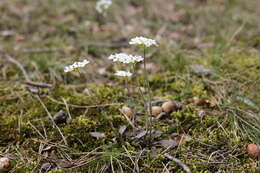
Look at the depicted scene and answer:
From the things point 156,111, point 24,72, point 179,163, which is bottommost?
point 179,163

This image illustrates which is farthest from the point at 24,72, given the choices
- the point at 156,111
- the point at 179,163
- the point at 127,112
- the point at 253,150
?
the point at 253,150

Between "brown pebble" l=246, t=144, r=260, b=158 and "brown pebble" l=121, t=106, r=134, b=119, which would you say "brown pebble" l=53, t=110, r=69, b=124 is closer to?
"brown pebble" l=121, t=106, r=134, b=119

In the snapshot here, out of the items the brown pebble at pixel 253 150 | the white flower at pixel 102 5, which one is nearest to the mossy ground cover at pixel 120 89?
the brown pebble at pixel 253 150

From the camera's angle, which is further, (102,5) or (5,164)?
(102,5)

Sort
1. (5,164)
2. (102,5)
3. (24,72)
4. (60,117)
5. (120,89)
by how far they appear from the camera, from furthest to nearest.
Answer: (102,5) < (24,72) < (120,89) < (60,117) < (5,164)

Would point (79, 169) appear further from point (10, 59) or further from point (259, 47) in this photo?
point (259, 47)

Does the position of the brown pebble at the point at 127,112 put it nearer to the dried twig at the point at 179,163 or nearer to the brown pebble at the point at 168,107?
the brown pebble at the point at 168,107

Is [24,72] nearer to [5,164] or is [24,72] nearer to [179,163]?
[5,164]

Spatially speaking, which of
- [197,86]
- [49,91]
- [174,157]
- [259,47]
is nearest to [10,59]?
[49,91]
